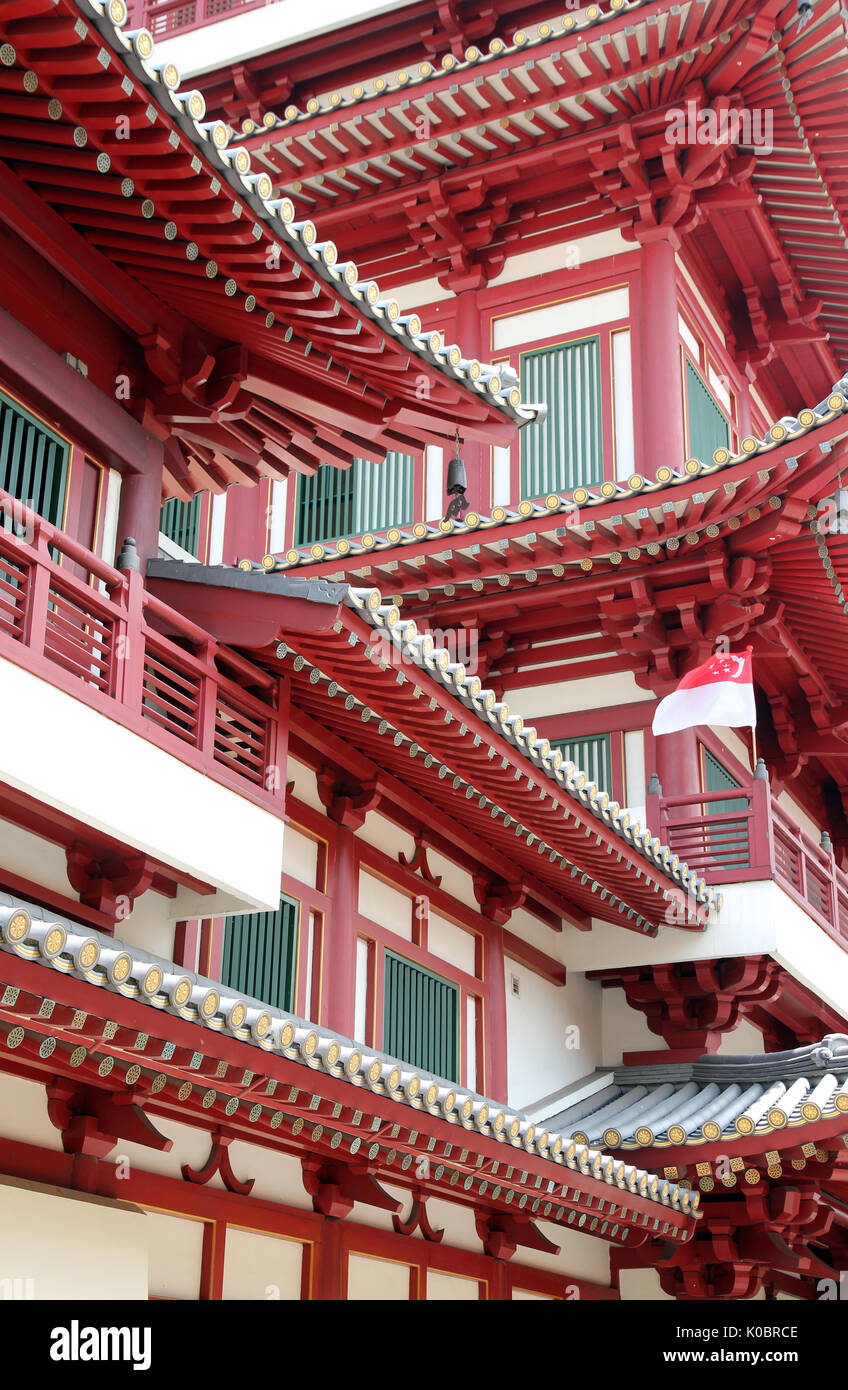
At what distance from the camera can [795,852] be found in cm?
1678

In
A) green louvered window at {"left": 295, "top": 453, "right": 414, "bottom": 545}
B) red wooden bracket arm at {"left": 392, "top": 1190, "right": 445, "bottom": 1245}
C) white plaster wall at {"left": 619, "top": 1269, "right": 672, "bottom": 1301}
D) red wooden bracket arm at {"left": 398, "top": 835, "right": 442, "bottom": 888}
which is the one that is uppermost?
green louvered window at {"left": 295, "top": 453, "right": 414, "bottom": 545}

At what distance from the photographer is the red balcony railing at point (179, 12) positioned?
19578 millimetres

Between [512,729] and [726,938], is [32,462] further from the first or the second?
[726,938]

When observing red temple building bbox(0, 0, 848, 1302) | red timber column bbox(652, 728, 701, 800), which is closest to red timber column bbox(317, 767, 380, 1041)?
red temple building bbox(0, 0, 848, 1302)

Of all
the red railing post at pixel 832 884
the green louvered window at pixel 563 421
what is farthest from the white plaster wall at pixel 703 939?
the green louvered window at pixel 563 421

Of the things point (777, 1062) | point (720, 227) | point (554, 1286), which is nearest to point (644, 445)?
point (720, 227)

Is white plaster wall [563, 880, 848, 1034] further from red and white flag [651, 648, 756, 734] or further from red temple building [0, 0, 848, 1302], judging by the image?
red and white flag [651, 648, 756, 734]

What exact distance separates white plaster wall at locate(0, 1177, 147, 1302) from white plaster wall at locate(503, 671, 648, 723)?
9.05 m

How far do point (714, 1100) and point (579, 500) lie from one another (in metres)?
5.59

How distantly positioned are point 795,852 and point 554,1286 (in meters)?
5.35

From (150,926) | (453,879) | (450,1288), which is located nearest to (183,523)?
(453,879)

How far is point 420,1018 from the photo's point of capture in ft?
41.7

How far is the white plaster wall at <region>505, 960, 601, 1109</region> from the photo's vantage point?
14312 millimetres

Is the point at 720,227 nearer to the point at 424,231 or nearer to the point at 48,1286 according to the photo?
the point at 424,231
